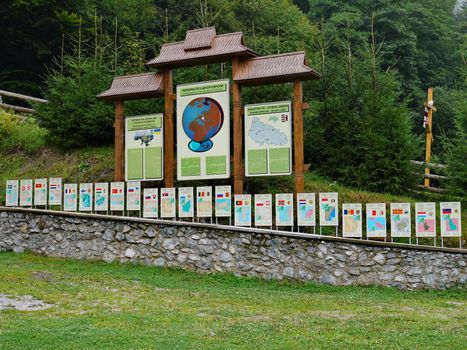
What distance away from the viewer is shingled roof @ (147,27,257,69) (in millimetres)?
13836

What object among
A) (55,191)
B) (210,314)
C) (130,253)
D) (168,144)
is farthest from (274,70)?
(210,314)

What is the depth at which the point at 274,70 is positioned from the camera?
1344 cm

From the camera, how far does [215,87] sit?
14.0 m

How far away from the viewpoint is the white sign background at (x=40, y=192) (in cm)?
1477

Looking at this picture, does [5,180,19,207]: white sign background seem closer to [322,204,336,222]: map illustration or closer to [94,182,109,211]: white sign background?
[94,182,109,211]: white sign background

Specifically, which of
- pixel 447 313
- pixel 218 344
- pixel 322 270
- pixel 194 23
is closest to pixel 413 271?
pixel 322 270

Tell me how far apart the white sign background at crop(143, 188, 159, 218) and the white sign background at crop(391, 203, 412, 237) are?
5215mm

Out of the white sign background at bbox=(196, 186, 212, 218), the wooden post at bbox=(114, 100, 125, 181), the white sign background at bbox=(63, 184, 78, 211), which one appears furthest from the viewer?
the wooden post at bbox=(114, 100, 125, 181)

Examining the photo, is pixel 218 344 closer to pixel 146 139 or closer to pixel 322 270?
pixel 322 270

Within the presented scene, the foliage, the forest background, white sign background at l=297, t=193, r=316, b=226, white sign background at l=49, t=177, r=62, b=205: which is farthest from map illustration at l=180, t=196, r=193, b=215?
the foliage

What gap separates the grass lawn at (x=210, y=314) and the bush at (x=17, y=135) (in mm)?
7623

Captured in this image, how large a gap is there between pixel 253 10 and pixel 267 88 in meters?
18.2

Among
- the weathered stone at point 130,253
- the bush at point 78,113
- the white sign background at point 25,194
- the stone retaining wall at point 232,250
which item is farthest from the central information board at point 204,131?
the bush at point 78,113

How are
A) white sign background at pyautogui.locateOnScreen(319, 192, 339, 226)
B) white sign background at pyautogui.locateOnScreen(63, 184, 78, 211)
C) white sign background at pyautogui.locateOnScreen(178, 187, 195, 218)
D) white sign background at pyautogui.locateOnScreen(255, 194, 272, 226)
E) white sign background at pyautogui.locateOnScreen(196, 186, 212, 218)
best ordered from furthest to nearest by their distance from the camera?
white sign background at pyautogui.locateOnScreen(63, 184, 78, 211)
white sign background at pyautogui.locateOnScreen(178, 187, 195, 218)
white sign background at pyautogui.locateOnScreen(196, 186, 212, 218)
white sign background at pyautogui.locateOnScreen(255, 194, 272, 226)
white sign background at pyautogui.locateOnScreen(319, 192, 339, 226)
